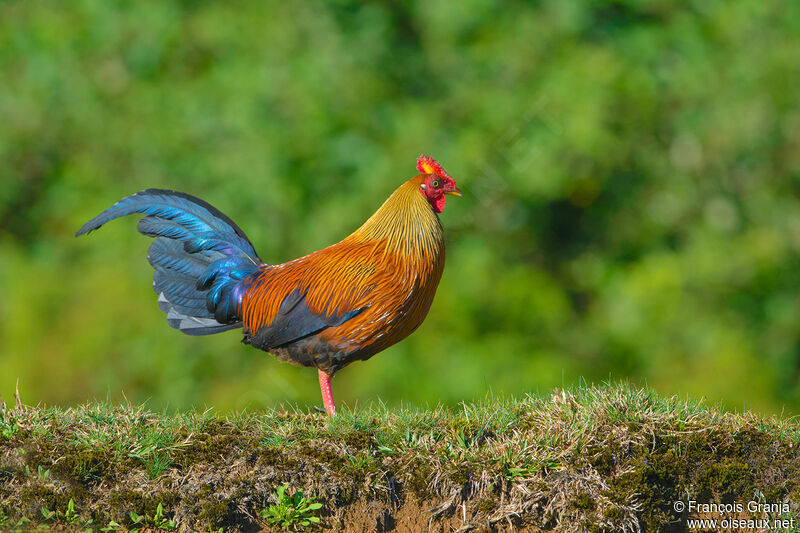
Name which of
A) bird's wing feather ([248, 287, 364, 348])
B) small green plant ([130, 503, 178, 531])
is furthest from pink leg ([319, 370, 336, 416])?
small green plant ([130, 503, 178, 531])

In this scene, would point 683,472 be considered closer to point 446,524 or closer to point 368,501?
point 446,524

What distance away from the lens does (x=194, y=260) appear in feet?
15.7

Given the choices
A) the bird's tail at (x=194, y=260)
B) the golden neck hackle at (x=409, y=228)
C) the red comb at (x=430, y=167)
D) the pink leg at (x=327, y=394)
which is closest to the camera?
the pink leg at (x=327, y=394)

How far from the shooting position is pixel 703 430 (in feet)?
11.9

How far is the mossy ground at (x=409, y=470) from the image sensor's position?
10.9ft

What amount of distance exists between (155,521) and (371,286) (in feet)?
4.92

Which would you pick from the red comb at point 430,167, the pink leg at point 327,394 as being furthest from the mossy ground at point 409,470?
the red comb at point 430,167

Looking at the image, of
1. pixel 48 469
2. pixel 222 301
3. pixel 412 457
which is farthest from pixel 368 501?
pixel 222 301

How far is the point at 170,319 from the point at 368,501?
1948 mm

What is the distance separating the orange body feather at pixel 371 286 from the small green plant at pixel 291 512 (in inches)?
37.3

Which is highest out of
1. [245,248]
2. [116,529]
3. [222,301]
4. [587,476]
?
[245,248]

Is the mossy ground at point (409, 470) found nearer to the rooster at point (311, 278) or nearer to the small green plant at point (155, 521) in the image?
the small green plant at point (155, 521)

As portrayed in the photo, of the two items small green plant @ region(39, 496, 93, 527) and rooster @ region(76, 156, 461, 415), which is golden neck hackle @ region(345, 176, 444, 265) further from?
small green plant @ region(39, 496, 93, 527)

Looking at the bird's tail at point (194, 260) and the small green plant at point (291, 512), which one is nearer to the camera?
the small green plant at point (291, 512)
